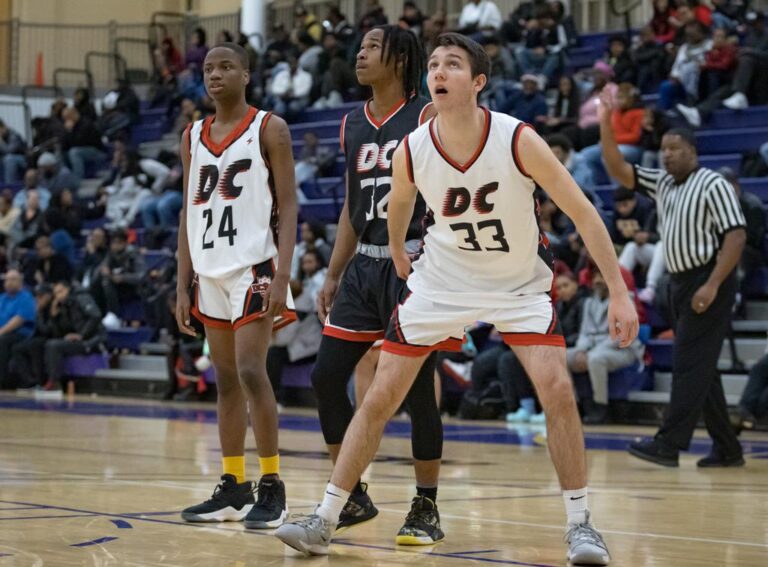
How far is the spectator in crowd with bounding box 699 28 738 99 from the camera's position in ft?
46.6

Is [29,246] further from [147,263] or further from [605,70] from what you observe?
[605,70]

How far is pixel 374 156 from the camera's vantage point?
5.08 meters

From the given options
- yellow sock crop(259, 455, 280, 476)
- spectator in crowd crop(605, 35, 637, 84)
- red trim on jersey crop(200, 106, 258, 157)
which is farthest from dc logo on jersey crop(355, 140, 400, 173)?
spectator in crowd crop(605, 35, 637, 84)

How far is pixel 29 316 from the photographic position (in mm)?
16844

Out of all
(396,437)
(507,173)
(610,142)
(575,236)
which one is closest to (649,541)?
(507,173)

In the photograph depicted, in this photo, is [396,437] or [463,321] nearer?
[463,321]

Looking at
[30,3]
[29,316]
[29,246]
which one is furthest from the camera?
[30,3]

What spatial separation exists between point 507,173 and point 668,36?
40.7ft

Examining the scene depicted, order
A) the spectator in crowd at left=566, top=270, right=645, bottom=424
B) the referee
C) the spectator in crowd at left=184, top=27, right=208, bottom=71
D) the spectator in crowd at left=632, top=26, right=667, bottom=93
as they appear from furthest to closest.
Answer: the spectator in crowd at left=184, top=27, right=208, bottom=71, the spectator in crowd at left=632, top=26, right=667, bottom=93, the spectator in crowd at left=566, top=270, right=645, bottom=424, the referee

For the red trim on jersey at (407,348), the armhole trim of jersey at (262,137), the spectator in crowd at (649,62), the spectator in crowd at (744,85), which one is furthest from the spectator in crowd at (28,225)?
the red trim on jersey at (407,348)

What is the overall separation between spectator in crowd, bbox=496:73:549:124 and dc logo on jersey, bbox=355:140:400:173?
10.4 metres

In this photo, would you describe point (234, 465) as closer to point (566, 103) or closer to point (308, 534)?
point (308, 534)

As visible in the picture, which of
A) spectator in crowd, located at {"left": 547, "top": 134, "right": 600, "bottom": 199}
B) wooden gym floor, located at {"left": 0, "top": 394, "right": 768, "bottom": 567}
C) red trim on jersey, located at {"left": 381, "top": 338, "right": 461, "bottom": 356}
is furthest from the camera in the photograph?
spectator in crowd, located at {"left": 547, "top": 134, "right": 600, "bottom": 199}

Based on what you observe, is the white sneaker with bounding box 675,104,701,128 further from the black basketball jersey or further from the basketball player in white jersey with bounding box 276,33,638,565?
the basketball player in white jersey with bounding box 276,33,638,565
